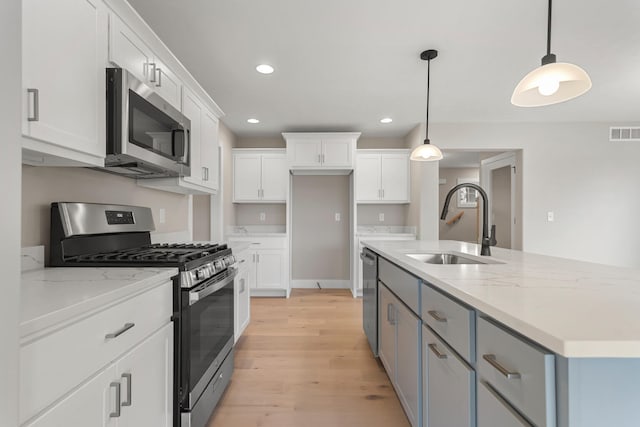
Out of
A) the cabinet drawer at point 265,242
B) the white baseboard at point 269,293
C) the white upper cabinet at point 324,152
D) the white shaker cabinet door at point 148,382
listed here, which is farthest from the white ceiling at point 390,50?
the white baseboard at point 269,293

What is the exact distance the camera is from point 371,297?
2.59m

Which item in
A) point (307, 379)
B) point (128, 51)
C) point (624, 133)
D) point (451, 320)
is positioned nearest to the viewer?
point (451, 320)

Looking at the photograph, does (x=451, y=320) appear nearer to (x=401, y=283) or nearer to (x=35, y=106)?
(x=401, y=283)

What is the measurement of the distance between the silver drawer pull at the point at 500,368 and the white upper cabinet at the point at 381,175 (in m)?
3.92

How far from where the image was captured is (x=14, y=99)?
649 mm

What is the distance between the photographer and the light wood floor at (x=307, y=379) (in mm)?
1827

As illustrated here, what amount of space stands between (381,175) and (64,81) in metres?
4.06

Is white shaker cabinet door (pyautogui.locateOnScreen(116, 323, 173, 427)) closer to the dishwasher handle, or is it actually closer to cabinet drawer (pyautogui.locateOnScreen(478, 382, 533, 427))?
cabinet drawer (pyautogui.locateOnScreen(478, 382, 533, 427))

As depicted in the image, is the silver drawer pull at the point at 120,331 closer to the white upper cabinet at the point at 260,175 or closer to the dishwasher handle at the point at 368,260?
the dishwasher handle at the point at 368,260

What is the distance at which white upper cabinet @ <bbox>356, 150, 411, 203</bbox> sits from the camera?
15.7 feet

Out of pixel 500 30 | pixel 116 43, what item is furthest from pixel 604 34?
pixel 116 43

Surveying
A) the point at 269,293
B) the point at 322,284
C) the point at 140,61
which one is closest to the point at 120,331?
the point at 140,61

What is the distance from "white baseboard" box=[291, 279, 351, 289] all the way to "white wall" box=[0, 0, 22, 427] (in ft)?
14.9

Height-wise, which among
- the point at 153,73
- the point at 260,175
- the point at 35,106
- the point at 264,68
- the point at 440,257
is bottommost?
the point at 440,257
